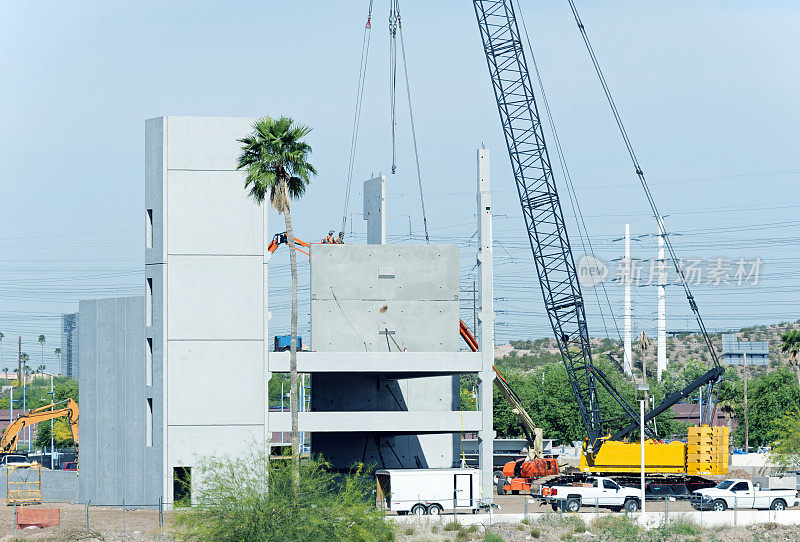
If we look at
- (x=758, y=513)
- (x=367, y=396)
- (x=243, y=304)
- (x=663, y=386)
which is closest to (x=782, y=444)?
(x=758, y=513)

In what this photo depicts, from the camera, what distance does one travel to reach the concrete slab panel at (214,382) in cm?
6359

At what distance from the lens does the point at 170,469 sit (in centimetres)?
6312

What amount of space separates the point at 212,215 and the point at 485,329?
61.5ft

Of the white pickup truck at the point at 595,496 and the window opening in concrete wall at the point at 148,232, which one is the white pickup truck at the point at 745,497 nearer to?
the white pickup truck at the point at 595,496

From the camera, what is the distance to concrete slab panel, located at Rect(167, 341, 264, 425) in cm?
6359

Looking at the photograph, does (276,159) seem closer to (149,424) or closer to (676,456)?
(149,424)

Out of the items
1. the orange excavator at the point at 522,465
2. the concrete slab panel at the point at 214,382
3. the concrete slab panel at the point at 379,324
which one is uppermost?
the concrete slab panel at the point at 379,324

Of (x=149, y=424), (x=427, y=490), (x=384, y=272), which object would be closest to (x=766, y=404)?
(x=384, y=272)

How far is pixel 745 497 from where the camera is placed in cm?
6253

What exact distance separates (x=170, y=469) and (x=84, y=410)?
35.4ft

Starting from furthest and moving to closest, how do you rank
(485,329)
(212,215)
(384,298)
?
(384,298) < (485,329) < (212,215)

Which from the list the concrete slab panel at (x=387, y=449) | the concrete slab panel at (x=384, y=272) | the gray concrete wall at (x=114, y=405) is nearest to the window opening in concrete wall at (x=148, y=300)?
the gray concrete wall at (x=114, y=405)

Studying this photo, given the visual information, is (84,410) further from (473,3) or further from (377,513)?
(473,3)

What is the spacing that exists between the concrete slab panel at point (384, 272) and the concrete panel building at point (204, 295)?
6.70m
